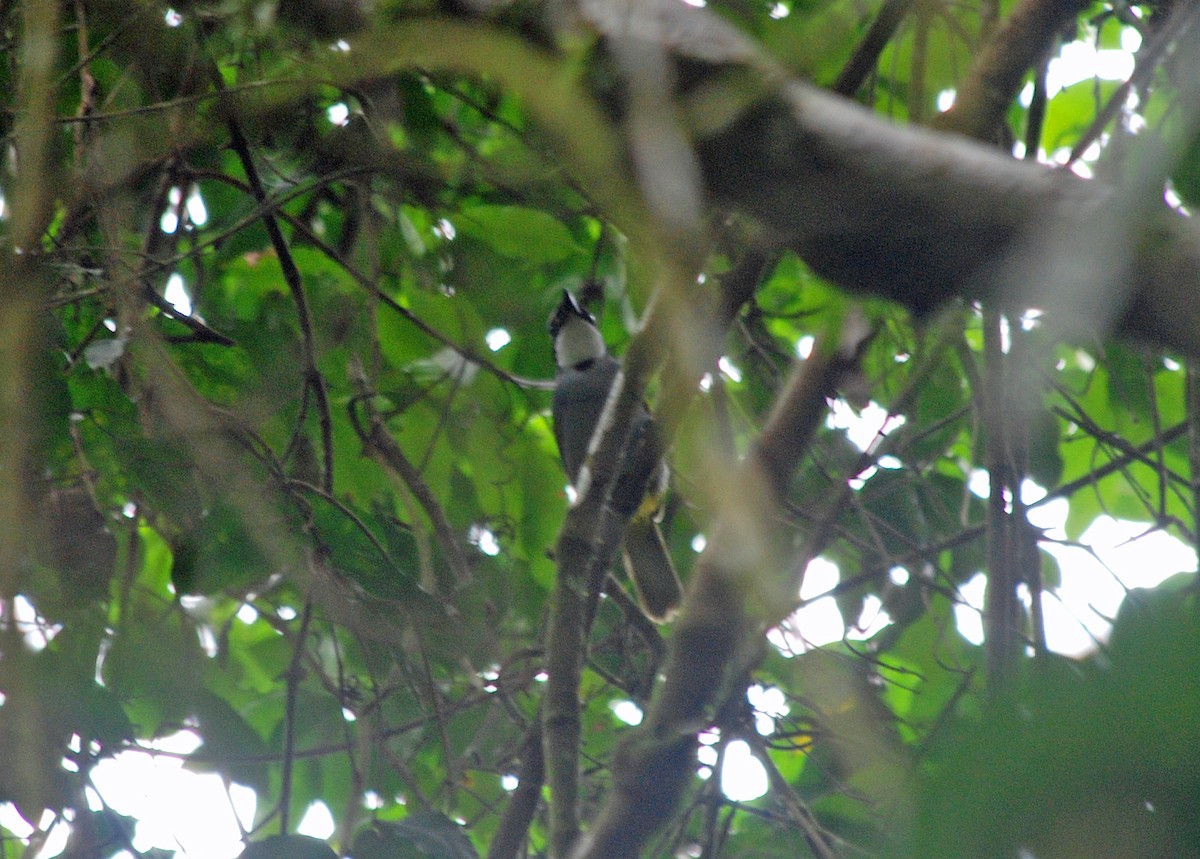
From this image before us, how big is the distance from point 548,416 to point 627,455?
114cm

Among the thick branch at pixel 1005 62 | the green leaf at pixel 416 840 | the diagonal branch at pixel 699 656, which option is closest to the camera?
the thick branch at pixel 1005 62

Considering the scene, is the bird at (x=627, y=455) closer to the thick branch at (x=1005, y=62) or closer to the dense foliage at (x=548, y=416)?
the dense foliage at (x=548, y=416)

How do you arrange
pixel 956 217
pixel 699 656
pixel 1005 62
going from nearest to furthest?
pixel 956 217
pixel 1005 62
pixel 699 656

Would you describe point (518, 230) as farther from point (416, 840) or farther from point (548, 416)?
point (548, 416)

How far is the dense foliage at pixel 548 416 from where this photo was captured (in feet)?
3.37

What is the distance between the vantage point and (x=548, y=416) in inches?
151

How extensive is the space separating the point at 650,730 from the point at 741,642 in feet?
0.72

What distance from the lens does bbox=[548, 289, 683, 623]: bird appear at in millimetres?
2701

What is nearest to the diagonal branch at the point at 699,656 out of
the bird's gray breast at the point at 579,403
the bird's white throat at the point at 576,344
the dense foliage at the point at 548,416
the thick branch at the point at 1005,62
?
the dense foliage at the point at 548,416

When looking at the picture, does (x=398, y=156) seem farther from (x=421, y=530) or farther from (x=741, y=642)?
(x=741, y=642)

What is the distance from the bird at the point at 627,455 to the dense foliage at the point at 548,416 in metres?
0.14

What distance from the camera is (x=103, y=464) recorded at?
2.39 m

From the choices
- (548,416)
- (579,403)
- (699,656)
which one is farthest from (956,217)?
(579,403)

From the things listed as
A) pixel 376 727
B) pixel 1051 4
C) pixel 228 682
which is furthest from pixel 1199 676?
pixel 228 682
